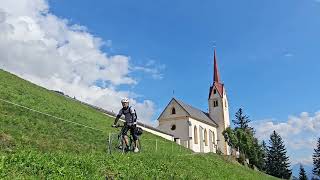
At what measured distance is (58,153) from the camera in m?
12.5

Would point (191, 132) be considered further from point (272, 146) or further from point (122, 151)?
point (122, 151)

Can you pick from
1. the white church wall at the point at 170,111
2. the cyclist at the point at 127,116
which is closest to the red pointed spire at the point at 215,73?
the white church wall at the point at 170,111

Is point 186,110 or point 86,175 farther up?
point 186,110

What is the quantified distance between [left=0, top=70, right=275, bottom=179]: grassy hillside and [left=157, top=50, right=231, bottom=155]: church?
153ft

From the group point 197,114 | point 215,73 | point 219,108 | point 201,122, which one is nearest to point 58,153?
point 201,122

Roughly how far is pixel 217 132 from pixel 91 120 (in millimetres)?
66043

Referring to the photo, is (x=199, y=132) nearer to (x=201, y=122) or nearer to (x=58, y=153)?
(x=201, y=122)

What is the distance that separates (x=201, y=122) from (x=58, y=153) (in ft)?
255

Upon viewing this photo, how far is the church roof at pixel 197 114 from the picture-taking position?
8594cm

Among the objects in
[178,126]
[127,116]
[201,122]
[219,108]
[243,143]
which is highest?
[219,108]

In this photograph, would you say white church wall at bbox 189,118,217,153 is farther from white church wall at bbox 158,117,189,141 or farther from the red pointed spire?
the red pointed spire

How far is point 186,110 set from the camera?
84438 mm

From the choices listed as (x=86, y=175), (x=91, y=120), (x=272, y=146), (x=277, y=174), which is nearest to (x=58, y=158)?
(x=86, y=175)

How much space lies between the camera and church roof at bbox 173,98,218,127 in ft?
282
